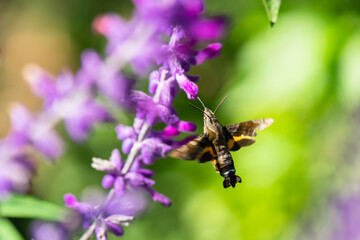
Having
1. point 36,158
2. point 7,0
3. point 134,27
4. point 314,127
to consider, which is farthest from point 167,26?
point 7,0

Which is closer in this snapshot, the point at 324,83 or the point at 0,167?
the point at 0,167

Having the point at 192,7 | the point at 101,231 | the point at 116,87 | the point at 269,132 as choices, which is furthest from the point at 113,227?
the point at 269,132

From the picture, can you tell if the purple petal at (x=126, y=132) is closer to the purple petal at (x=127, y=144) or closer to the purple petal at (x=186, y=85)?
the purple petal at (x=127, y=144)

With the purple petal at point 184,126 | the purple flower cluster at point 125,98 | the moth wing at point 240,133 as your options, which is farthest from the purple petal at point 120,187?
the moth wing at point 240,133

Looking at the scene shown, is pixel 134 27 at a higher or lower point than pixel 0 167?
higher

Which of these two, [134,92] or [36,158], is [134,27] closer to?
[134,92]
